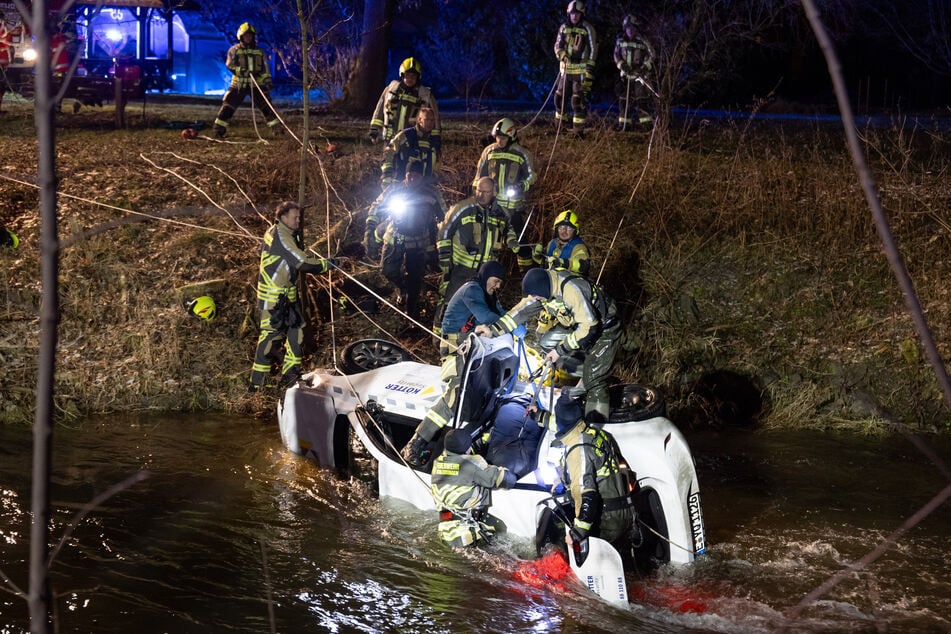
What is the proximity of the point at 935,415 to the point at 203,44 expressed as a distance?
2786 centimetres

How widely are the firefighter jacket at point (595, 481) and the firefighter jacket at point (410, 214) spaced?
5.38 metres

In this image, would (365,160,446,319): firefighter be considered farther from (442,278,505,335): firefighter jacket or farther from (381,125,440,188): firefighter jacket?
(442,278,505,335): firefighter jacket

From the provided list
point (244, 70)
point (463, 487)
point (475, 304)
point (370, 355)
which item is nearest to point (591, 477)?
point (463, 487)

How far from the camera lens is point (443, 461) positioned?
24.7ft

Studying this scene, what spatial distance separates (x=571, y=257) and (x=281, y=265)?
2.90 meters

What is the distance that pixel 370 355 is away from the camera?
380 inches

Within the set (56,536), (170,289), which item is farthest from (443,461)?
(170,289)

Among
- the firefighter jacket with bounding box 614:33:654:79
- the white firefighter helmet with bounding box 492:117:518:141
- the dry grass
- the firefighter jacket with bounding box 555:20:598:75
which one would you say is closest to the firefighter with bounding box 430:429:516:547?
the dry grass

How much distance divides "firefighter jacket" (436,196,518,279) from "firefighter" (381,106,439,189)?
5.27ft

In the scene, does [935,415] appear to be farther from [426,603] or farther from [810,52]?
[810,52]

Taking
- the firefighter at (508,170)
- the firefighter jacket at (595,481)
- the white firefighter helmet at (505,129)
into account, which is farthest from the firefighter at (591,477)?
the white firefighter helmet at (505,129)

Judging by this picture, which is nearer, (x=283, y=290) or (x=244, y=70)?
(x=283, y=290)

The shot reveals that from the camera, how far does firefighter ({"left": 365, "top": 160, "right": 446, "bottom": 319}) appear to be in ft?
39.2

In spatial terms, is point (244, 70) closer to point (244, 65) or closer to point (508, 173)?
point (244, 65)
